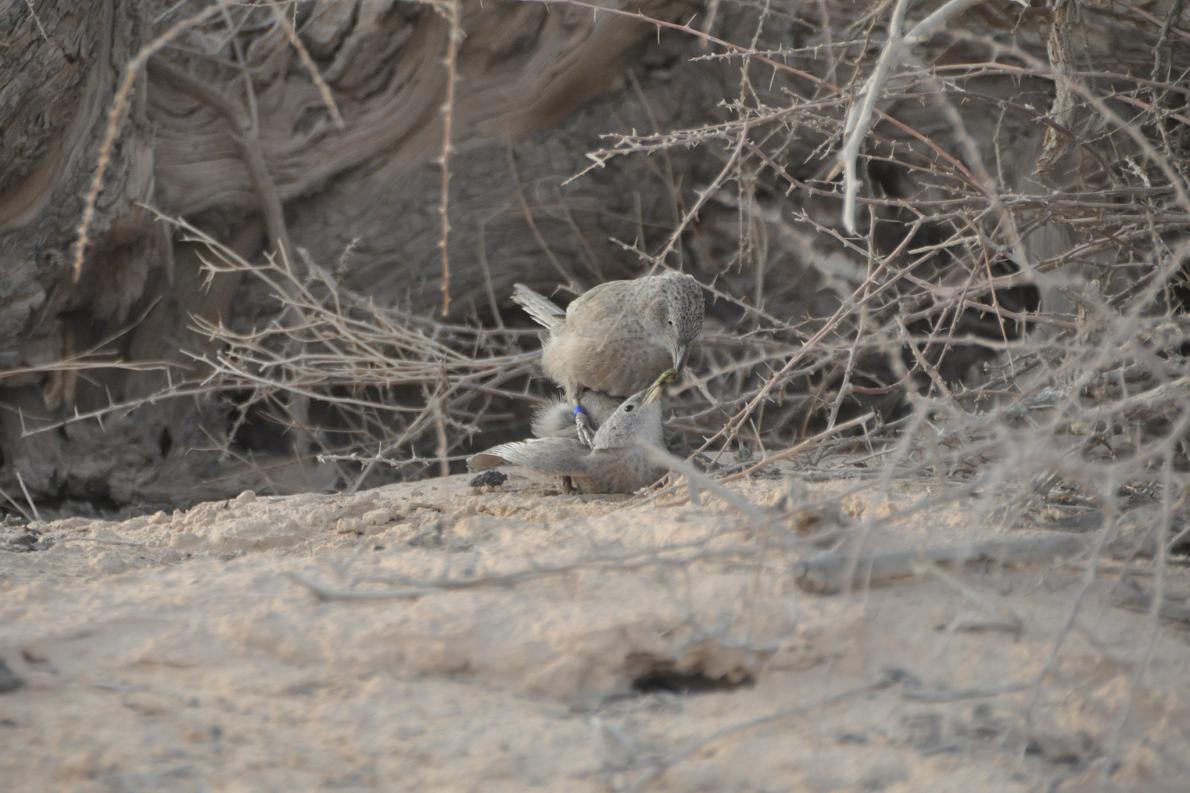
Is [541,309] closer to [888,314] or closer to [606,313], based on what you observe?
[606,313]

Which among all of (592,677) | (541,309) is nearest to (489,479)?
(541,309)

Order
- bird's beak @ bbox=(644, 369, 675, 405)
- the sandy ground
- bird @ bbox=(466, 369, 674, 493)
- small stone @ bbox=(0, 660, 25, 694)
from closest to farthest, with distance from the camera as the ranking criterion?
the sandy ground
small stone @ bbox=(0, 660, 25, 694)
bird @ bbox=(466, 369, 674, 493)
bird's beak @ bbox=(644, 369, 675, 405)

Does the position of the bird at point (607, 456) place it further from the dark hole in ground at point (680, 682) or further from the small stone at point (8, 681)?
the small stone at point (8, 681)

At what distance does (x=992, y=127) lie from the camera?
6.34 metres

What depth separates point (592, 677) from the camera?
2.62 m

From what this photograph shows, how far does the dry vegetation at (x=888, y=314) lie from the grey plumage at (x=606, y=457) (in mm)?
282

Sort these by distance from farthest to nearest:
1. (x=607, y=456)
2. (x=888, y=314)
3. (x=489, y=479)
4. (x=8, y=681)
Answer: (x=888, y=314)
(x=489, y=479)
(x=607, y=456)
(x=8, y=681)

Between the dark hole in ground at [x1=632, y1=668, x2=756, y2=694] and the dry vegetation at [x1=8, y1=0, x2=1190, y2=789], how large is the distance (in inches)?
9.4

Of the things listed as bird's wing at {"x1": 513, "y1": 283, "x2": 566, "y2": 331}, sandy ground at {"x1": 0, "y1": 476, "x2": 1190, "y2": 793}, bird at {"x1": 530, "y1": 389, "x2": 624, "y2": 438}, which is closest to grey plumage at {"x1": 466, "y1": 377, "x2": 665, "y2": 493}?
bird at {"x1": 530, "y1": 389, "x2": 624, "y2": 438}

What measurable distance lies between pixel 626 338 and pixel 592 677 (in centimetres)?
258

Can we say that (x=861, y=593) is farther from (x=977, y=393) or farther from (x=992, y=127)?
(x=992, y=127)

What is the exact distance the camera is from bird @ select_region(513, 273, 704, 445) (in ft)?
16.2

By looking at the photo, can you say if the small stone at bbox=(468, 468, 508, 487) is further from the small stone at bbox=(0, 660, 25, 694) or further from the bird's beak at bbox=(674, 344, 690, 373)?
the small stone at bbox=(0, 660, 25, 694)

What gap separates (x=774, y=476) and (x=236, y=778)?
2.68 m
